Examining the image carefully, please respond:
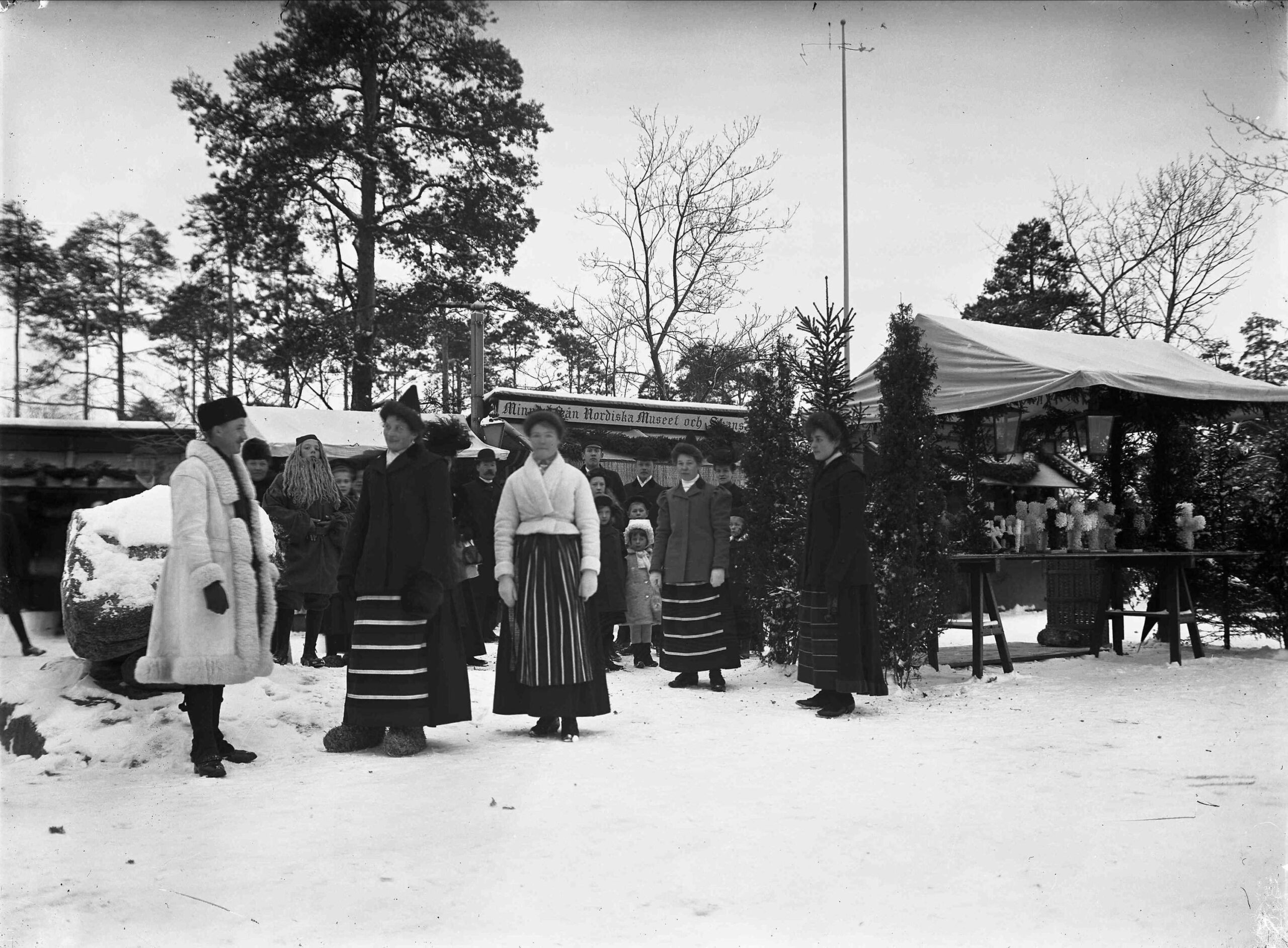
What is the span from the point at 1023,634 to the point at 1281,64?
32.1 ft

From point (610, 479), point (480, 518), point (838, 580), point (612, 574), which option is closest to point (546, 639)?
point (838, 580)

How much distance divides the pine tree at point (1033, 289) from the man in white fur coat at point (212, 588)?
23166 mm

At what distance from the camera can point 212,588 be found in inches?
189

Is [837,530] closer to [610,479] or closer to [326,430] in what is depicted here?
[610,479]

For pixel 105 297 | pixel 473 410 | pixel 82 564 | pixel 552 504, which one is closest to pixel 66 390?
pixel 105 297

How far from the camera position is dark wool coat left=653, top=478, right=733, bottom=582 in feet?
28.1

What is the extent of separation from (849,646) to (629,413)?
812 centimetres

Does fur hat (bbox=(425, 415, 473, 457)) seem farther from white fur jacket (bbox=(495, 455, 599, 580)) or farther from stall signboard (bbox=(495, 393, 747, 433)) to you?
stall signboard (bbox=(495, 393, 747, 433))

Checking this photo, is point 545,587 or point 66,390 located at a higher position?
point 66,390

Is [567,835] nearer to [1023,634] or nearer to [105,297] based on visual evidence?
[105,297]

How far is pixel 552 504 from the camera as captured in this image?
20.1 feet

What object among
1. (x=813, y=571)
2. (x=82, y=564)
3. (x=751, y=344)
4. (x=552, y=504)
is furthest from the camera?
(x=751, y=344)

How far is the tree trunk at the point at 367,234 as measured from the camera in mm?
6070

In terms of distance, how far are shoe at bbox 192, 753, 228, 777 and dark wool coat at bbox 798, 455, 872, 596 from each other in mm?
3901
